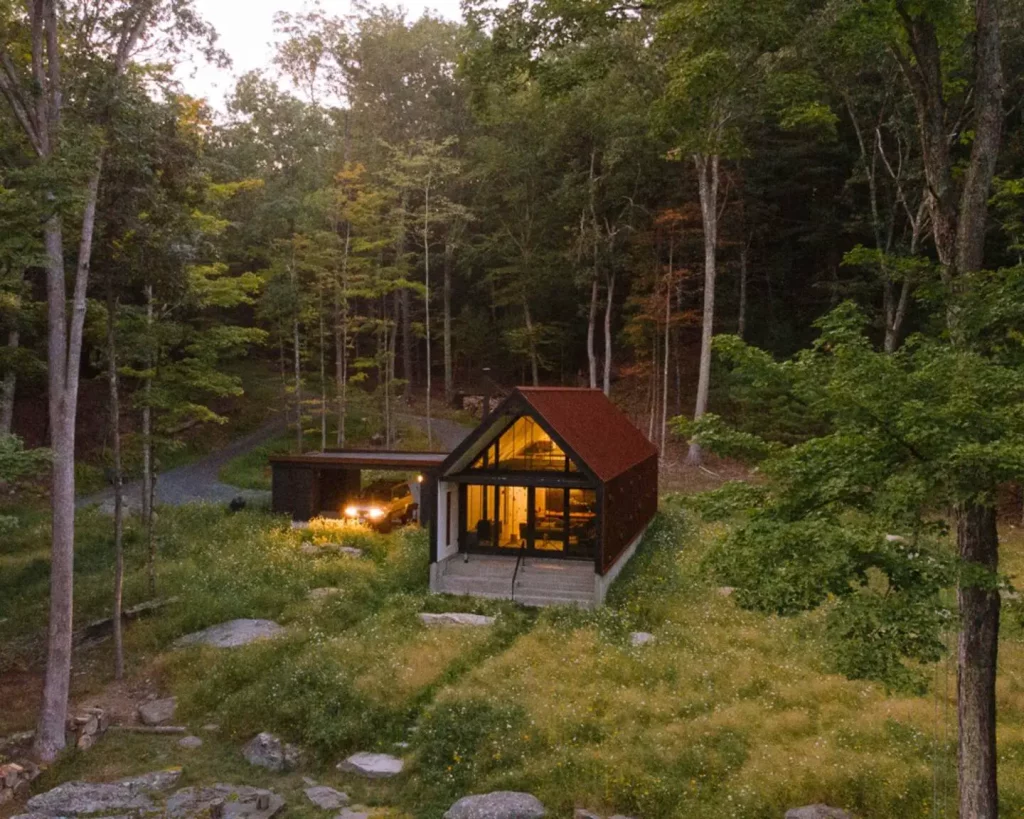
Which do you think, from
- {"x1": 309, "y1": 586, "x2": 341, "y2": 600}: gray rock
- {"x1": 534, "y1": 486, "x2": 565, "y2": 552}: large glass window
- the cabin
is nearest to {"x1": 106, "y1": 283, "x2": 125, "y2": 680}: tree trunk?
{"x1": 309, "y1": 586, "x2": 341, "y2": 600}: gray rock

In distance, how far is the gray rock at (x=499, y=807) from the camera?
378 inches

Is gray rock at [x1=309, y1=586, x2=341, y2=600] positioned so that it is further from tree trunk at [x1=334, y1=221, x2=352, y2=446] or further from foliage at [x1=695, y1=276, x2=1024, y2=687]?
tree trunk at [x1=334, y1=221, x2=352, y2=446]

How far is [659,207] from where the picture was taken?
112ft

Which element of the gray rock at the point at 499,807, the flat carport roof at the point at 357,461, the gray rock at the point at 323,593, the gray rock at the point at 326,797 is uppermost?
the flat carport roof at the point at 357,461

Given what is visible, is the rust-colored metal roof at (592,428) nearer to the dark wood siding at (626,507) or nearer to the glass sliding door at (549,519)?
the dark wood siding at (626,507)

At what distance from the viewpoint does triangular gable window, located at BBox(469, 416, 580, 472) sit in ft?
61.7

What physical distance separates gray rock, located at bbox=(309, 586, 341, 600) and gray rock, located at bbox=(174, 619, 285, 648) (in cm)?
129

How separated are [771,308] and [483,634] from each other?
88.9 ft

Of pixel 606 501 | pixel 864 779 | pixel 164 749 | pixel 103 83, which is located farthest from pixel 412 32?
pixel 864 779

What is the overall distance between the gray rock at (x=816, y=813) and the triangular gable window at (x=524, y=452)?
10395 millimetres

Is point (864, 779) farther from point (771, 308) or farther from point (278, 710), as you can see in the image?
point (771, 308)

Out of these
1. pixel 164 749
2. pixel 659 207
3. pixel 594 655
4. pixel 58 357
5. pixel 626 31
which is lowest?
pixel 164 749

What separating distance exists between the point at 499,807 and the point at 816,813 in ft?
13.4

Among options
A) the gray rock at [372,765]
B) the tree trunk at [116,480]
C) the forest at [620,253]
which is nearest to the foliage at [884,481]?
the forest at [620,253]
